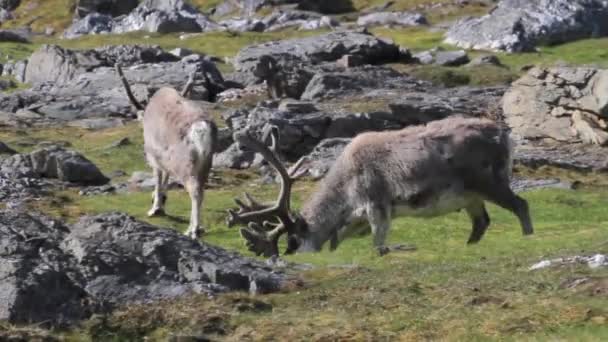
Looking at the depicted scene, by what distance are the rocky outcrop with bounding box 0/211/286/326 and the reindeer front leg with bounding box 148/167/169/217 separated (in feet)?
48.0

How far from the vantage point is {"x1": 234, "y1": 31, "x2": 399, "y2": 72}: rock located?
75.9m

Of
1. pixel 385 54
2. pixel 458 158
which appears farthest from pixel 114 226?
pixel 385 54

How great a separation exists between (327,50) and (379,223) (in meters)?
52.3

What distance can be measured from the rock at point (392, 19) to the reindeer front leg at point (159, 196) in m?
78.0

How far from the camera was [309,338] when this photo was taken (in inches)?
666

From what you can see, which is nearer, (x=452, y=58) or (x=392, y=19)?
(x=452, y=58)

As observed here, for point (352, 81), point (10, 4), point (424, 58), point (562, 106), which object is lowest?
point (10, 4)

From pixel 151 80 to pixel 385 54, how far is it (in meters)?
16.2

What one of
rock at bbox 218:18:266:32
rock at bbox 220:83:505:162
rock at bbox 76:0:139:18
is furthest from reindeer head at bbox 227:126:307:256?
rock at bbox 76:0:139:18

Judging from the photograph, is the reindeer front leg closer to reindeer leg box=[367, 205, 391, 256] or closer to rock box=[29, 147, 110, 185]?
rock box=[29, 147, 110, 185]

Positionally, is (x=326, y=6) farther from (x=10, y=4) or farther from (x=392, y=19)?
(x=10, y=4)

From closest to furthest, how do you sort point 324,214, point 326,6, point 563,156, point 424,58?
point 324,214 → point 563,156 → point 424,58 → point 326,6

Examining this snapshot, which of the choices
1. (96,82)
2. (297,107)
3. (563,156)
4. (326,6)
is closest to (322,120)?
(297,107)

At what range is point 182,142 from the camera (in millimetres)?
31922
